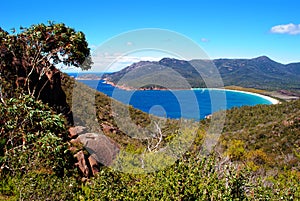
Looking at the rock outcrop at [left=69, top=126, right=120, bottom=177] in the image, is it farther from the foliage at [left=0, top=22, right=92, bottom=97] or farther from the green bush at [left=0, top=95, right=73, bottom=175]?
the foliage at [left=0, top=22, right=92, bottom=97]

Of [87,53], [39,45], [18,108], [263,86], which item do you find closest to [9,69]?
[39,45]

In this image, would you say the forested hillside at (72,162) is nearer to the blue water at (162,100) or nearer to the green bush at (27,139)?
the green bush at (27,139)

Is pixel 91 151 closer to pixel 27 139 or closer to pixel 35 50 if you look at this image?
pixel 27 139

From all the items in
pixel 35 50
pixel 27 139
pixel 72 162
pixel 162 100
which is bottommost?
pixel 162 100

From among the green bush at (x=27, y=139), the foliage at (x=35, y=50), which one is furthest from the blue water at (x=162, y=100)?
the green bush at (x=27, y=139)

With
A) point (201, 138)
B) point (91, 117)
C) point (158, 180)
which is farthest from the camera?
point (91, 117)

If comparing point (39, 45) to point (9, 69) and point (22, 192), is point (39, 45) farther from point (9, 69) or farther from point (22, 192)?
point (22, 192)

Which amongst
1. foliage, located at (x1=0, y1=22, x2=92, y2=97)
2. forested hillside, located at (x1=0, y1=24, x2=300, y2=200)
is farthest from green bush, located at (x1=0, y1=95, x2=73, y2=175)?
foliage, located at (x1=0, y1=22, x2=92, y2=97)

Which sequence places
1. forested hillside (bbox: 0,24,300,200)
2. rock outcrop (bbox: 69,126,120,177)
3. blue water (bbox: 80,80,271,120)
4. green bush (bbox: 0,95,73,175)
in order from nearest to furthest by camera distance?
forested hillside (bbox: 0,24,300,200) < green bush (bbox: 0,95,73,175) < rock outcrop (bbox: 69,126,120,177) < blue water (bbox: 80,80,271,120)

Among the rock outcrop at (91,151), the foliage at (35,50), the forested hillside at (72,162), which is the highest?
the foliage at (35,50)

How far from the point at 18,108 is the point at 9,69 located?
632 centimetres

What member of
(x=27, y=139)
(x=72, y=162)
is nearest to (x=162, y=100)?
(x=72, y=162)

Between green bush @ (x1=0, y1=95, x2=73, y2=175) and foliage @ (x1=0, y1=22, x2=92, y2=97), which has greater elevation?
foliage @ (x1=0, y1=22, x2=92, y2=97)

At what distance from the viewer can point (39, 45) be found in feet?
41.4
